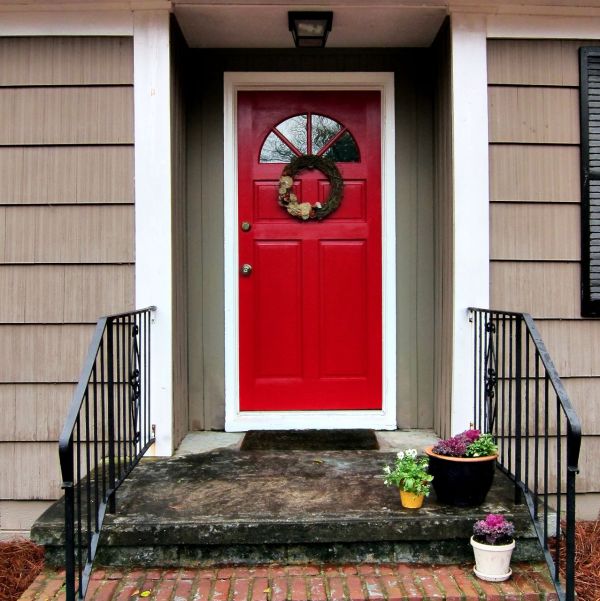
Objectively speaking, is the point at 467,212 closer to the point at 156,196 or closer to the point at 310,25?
the point at 310,25

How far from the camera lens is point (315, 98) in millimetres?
3338

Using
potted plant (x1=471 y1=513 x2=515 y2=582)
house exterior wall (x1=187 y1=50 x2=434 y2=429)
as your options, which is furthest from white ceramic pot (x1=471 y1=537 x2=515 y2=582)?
house exterior wall (x1=187 y1=50 x2=434 y2=429)

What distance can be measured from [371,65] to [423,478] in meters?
2.28

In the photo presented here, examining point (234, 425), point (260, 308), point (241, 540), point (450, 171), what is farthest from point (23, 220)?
point (450, 171)

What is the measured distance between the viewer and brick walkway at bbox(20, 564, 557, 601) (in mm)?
1960

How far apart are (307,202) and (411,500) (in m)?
1.75

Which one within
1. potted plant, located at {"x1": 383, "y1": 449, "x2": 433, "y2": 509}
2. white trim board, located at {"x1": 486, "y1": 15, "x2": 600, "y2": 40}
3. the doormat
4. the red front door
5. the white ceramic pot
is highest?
white trim board, located at {"x1": 486, "y1": 15, "x2": 600, "y2": 40}

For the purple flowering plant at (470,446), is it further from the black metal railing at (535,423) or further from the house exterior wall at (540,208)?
the house exterior wall at (540,208)

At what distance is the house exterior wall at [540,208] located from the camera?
292 centimetres

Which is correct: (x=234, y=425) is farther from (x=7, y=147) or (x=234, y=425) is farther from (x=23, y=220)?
(x=7, y=147)

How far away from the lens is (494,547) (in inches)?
79.5

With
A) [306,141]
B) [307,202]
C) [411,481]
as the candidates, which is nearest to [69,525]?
[411,481]

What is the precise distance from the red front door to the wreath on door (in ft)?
0.11

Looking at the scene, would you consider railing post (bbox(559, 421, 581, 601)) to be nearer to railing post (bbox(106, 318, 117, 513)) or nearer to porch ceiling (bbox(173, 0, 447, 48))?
railing post (bbox(106, 318, 117, 513))
